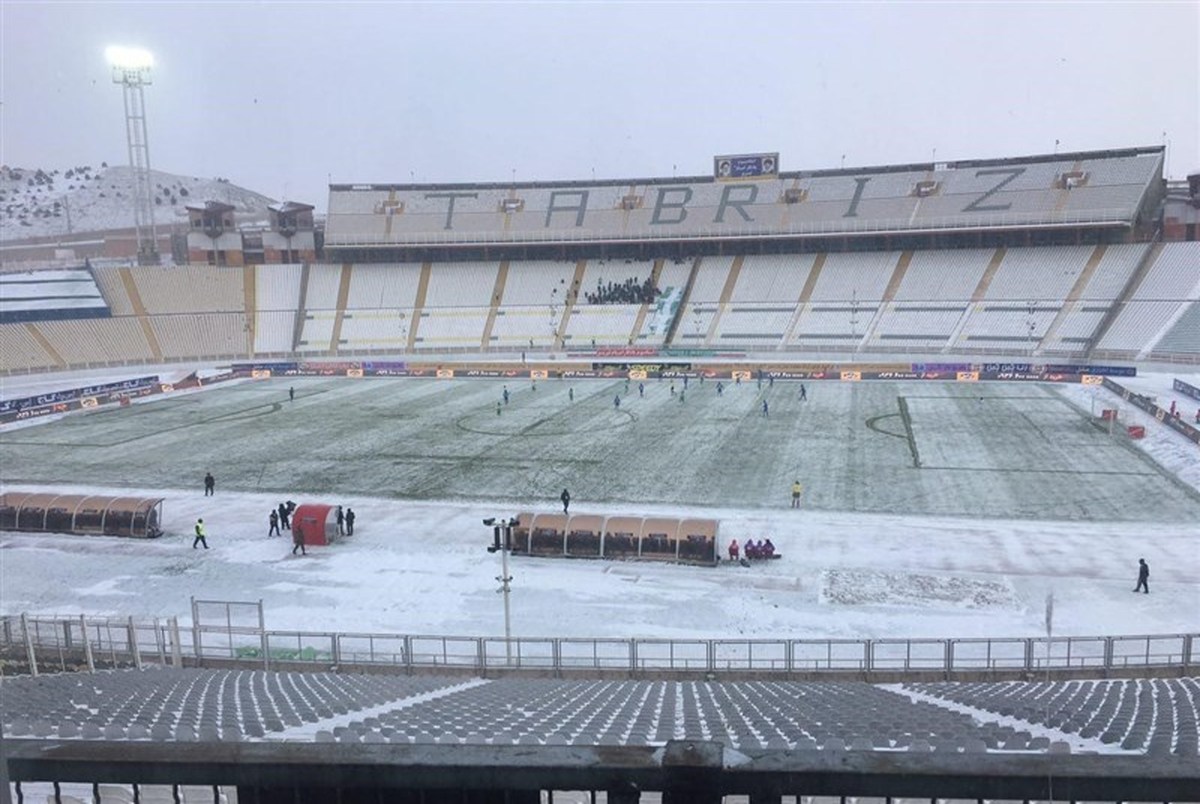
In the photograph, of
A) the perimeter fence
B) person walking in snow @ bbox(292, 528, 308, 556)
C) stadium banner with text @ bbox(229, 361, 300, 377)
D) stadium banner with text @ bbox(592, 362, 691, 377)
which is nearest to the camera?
the perimeter fence

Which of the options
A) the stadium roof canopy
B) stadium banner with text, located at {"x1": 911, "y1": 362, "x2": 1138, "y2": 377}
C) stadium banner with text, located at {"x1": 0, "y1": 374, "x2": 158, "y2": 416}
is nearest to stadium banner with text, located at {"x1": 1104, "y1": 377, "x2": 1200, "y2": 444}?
stadium banner with text, located at {"x1": 911, "y1": 362, "x2": 1138, "y2": 377}

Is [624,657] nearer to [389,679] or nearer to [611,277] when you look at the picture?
[389,679]

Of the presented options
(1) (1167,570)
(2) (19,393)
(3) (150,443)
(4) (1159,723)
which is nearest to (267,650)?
(4) (1159,723)

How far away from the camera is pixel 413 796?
248cm

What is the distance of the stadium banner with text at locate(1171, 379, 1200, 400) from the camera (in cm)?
4354

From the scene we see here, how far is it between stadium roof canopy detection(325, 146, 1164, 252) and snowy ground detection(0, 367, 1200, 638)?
27056 millimetres

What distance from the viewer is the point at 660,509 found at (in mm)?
28031

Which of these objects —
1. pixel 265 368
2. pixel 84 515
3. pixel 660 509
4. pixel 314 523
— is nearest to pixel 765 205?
pixel 265 368

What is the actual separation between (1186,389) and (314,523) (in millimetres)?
43229

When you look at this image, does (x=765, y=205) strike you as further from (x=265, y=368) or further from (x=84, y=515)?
(x=84, y=515)

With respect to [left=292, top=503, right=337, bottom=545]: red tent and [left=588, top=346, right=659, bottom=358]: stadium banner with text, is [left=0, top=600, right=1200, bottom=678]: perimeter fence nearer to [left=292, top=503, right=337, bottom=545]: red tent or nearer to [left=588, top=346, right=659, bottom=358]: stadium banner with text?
[left=292, top=503, right=337, bottom=545]: red tent

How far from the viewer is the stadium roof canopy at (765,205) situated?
7075 cm

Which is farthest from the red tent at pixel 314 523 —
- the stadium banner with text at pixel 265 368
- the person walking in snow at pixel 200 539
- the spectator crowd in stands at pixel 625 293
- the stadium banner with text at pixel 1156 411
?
the spectator crowd in stands at pixel 625 293

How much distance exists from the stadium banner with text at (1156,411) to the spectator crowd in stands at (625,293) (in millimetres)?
37004
